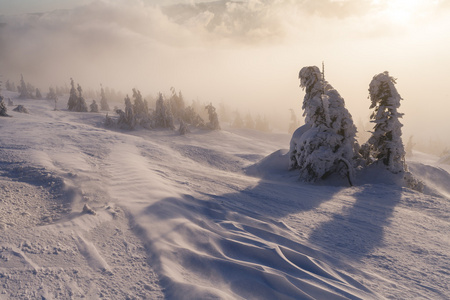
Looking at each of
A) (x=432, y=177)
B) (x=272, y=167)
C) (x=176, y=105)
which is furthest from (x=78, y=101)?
(x=432, y=177)

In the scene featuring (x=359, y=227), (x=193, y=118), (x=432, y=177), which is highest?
(x=193, y=118)

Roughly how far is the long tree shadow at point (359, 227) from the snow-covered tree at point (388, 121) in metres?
4.12

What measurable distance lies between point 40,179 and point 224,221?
7477 millimetres

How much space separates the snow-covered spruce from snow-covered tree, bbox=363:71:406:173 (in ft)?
5.52

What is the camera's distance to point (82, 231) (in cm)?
676

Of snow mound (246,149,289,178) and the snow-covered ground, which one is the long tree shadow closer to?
the snow-covered ground

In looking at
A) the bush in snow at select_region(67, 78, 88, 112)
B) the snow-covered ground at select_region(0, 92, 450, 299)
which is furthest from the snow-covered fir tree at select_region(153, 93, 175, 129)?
the snow-covered ground at select_region(0, 92, 450, 299)

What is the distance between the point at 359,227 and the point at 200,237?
5730 millimetres

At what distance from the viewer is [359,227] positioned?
29.3 ft

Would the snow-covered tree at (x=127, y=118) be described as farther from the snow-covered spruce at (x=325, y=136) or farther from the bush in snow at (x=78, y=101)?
the snow-covered spruce at (x=325, y=136)

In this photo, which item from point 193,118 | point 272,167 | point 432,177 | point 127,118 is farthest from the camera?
point 193,118

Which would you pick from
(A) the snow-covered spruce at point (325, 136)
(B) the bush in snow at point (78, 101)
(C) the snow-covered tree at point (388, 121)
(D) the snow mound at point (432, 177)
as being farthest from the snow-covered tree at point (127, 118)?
(D) the snow mound at point (432, 177)

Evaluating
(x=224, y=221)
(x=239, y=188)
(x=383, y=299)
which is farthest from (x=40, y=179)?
(x=383, y=299)

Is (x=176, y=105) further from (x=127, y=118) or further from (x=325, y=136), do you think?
(x=325, y=136)
